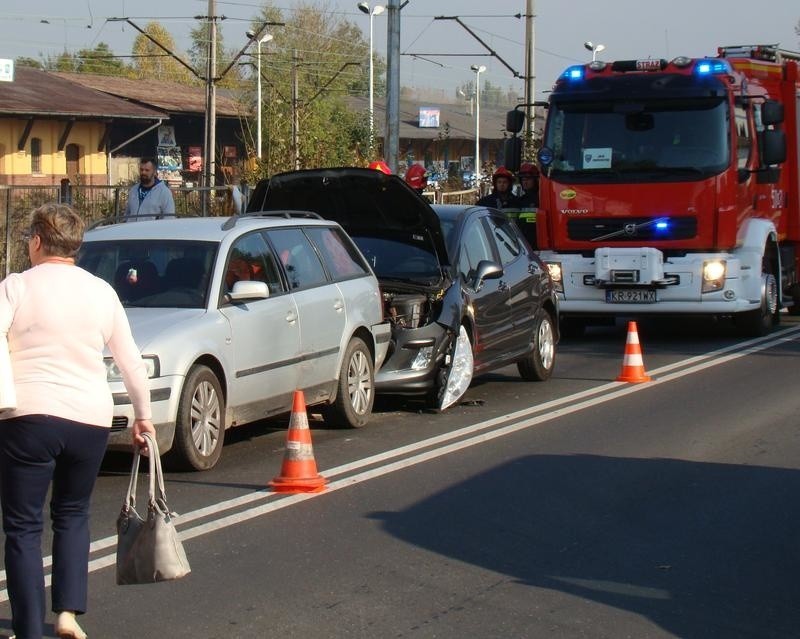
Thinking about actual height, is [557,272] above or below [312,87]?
below

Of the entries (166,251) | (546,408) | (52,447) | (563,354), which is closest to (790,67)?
(563,354)

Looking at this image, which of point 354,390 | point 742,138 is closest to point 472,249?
point 354,390

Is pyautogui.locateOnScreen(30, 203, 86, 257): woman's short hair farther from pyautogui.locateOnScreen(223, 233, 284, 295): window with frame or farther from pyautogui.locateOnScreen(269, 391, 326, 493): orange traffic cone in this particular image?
pyautogui.locateOnScreen(223, 233, 284, 295): window with frame

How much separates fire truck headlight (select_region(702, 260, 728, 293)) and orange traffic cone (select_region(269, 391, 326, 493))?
31.6 feet

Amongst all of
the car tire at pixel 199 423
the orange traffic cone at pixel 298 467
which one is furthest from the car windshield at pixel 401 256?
the orange traffic cone at pixel 298 467

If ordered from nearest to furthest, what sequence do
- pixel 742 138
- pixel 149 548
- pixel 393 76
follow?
pixel 149 548 < pixel 742 138 < pixel 393 76

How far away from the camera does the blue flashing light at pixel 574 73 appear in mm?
17328

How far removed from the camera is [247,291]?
364 inches

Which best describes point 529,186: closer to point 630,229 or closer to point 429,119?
point 630,229

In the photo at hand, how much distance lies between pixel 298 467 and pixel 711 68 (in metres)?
10.3

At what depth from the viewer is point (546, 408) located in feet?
38.9

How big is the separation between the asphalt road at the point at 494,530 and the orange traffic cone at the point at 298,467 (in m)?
0.12

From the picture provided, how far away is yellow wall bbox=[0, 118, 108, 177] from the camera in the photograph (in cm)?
4269

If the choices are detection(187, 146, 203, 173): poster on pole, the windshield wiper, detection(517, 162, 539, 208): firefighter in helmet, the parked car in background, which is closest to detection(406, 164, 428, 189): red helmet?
detection(517, 162, 539, 208): firefighter in helmet
